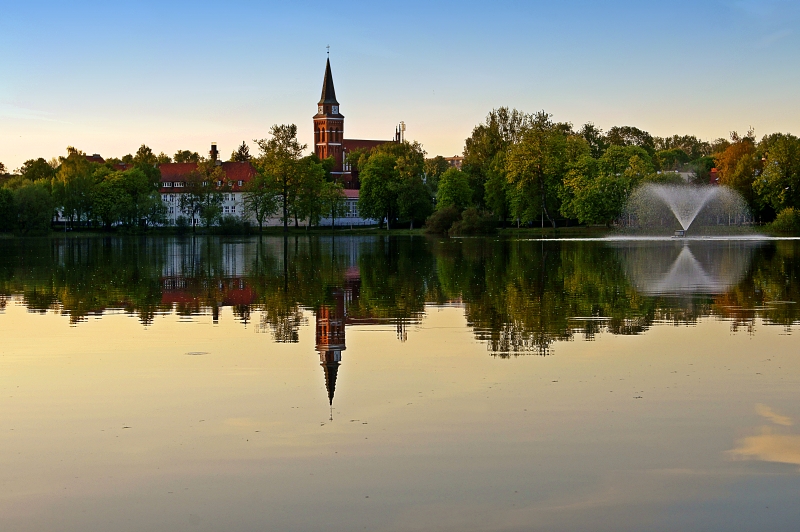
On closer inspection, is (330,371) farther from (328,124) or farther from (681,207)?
(328,124)

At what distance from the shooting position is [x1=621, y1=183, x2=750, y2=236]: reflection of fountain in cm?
9819

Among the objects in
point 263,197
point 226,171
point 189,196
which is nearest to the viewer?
point 263,197

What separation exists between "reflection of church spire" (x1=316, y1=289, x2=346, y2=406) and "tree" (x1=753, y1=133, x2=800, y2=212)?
82.6 m

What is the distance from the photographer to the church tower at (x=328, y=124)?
638 feet

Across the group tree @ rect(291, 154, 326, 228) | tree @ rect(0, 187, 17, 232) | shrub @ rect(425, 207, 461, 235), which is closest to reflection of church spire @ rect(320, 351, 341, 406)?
shrub @ rect(425, 207, 461, 235)

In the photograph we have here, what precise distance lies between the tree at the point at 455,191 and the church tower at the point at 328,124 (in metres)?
75.8

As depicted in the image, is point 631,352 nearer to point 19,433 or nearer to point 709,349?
point 709,349

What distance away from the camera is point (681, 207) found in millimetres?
101750

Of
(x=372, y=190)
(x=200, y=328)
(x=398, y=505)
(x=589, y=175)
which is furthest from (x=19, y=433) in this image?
(x=372, y=190)

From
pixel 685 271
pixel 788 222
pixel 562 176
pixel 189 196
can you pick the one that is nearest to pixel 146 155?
pixel 189 196

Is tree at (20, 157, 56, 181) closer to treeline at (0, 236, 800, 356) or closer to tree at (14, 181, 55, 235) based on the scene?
tree at (14, 181, 55, 235)

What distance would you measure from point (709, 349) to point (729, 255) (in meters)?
36.4

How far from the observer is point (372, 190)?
449ft

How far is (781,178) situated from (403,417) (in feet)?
313
